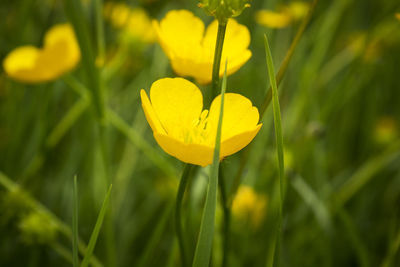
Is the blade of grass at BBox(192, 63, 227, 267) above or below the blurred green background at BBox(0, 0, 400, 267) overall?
above

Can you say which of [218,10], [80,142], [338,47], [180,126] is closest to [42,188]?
[80,142]

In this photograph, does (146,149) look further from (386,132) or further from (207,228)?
(386,132)

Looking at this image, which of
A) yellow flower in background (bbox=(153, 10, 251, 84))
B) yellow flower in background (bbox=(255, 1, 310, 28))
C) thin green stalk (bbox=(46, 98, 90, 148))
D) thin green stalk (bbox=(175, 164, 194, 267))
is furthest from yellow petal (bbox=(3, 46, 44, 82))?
yellow flower in background (bbox=(255, 1, 310, 28))

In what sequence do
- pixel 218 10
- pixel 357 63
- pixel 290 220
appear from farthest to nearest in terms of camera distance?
1. pixel 290 220
2. pixel 357 63
3. pixel 218 10

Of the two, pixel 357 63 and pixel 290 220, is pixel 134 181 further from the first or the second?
pixel 357 63

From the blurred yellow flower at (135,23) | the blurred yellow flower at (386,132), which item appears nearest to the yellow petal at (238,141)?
the blurred yellow flower at (135,23)

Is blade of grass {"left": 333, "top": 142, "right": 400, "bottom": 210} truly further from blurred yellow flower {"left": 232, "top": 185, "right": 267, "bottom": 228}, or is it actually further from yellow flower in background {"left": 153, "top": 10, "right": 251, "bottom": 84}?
yellow flower in background {"left": 153, "top": 10, "right": 251, "bottom": 84}
